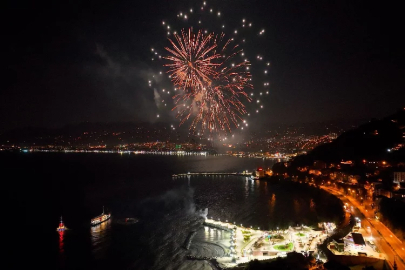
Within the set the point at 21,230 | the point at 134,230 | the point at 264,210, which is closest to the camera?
the point at 134,230

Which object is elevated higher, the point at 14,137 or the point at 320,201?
the point at 14,137

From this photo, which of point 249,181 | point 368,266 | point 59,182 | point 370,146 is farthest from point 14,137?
point 368,266

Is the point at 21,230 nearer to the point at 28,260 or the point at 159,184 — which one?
the point at 28,260

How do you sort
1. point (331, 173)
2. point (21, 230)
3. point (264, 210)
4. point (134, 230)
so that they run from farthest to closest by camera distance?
point (331, 173), point (264, 210), point (21, 230), point (134, 230)

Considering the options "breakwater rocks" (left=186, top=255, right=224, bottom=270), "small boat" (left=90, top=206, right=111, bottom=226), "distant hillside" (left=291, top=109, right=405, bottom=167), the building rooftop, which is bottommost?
"breakwater rocks" (left=186, top=255, right=224, bottom=270)

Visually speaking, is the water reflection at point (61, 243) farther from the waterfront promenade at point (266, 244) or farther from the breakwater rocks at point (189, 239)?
the waterfront promenade at point (266, 244)

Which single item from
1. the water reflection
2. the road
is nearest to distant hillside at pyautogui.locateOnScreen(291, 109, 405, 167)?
the road

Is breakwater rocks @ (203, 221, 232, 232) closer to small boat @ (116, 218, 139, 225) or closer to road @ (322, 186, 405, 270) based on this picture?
small boat @ (116, 218, 139, 225)

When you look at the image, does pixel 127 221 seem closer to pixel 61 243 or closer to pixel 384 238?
pixel 61 243

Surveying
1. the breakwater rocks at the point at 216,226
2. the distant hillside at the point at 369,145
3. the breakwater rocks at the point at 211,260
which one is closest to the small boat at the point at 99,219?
the breakwater rocks at the point at 216,226
